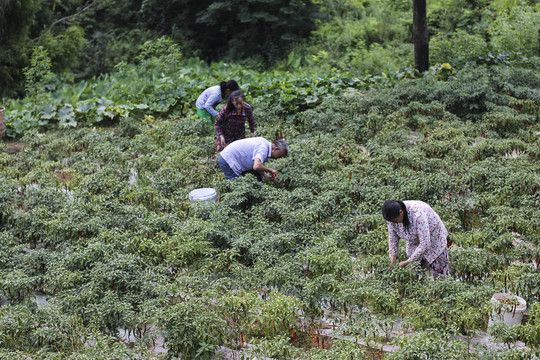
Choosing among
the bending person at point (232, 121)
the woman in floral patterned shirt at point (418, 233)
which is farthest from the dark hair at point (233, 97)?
the woman in floral patterned shirt at point (418, 233)

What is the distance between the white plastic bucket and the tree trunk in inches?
306

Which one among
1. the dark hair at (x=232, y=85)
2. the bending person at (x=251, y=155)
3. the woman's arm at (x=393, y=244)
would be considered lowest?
the woman's arm at (x=393, y=244)

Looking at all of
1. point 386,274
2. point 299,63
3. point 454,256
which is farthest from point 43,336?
point 299,63

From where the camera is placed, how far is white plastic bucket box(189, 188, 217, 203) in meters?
8.03

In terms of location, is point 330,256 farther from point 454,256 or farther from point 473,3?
point 473,3

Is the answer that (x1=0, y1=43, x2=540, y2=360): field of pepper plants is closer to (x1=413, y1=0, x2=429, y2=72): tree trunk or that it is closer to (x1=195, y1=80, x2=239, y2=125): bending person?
(x1=195, y1=80, x2=239, y2=125): bending person

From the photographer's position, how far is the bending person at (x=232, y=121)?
878 cm

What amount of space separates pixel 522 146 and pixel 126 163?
673cm

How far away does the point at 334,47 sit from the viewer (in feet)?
66.4

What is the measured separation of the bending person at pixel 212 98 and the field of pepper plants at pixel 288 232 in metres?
0.61

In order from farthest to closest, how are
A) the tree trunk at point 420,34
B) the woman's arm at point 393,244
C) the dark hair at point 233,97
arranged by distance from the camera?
the tree trunk at point 420,34 < the dark hair at point 233,97 < the woman's arm at point 393,244

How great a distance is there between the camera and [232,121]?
8.94 m

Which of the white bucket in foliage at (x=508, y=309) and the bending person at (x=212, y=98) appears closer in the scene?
the white bucket in foliage at (x=508, y=309)

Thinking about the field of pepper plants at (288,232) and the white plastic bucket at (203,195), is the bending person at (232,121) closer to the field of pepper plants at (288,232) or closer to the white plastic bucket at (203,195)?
the field of pepper plants at (288,232)
